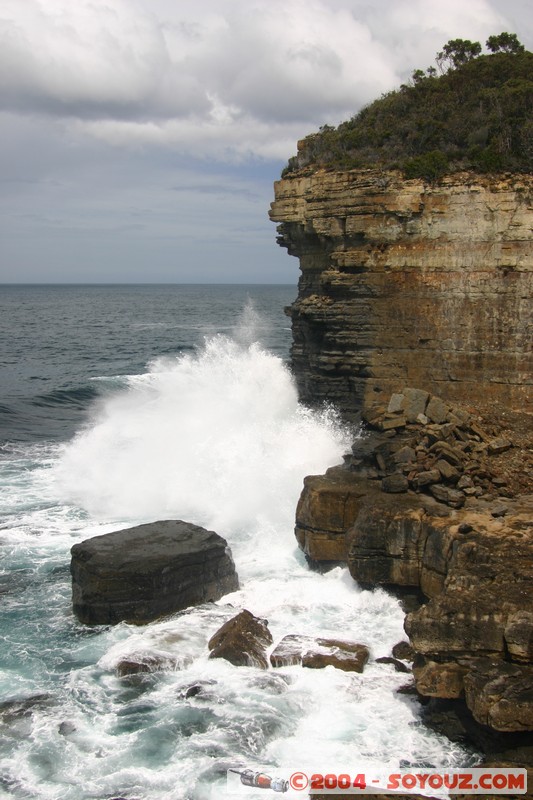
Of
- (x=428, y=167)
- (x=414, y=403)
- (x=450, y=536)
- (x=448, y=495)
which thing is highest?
(x=428, y=167)

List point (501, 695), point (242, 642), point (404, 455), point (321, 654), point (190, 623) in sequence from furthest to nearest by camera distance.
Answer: point (404, 455)
point (190, 623)
point (242, 642)
point (321, 654)
point (501, 695)

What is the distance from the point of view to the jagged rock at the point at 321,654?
1225 centimetres

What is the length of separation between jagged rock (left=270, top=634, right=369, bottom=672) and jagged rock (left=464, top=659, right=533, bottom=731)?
2263mm

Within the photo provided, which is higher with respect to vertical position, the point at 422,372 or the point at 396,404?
the point at 422,372

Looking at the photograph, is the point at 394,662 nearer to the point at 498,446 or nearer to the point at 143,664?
the point at 143,664

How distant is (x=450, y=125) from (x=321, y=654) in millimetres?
12825

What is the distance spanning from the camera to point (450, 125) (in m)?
18.4

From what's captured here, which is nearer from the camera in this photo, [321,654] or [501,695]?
[501,695]

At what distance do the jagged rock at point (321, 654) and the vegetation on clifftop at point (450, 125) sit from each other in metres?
10.5

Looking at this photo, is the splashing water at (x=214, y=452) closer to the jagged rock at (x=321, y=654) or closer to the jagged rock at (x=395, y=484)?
the jagged rock at (x=395, y=484)

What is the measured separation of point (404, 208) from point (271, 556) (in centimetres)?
839

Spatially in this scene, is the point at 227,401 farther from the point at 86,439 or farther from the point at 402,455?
the point at 402,455

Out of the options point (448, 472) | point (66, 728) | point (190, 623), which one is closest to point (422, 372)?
point (448, 472)

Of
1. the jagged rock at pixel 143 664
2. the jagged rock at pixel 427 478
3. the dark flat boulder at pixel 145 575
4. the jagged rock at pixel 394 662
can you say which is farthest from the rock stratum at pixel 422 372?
the jagged rock at pixel 143 664
